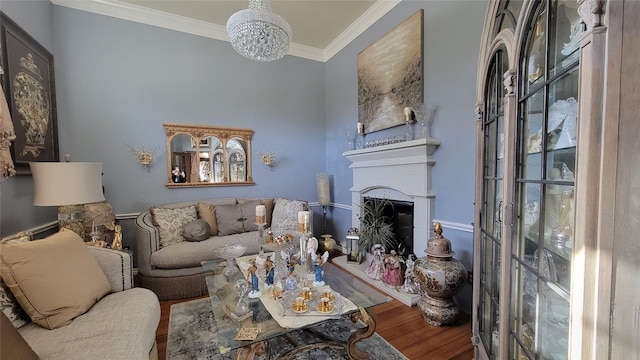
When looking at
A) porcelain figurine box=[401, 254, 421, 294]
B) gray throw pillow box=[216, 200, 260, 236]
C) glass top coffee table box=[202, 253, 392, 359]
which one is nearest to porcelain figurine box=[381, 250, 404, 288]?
porcelain figurine box=[401, 254, 421, 294]

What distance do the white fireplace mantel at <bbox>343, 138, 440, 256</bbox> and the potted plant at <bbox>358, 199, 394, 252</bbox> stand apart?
0.14 m

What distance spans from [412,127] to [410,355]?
79.9 inches

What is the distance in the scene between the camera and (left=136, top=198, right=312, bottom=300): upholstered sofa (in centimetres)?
254

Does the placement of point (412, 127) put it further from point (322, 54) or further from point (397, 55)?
point (322, 54)

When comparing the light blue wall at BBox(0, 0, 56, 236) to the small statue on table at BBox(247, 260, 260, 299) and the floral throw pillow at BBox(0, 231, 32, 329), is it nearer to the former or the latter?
the floral throw pillow at BBox(0, 231, 32, 329)

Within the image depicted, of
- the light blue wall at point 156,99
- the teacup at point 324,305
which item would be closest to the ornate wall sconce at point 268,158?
the light blue wall at point 156,99

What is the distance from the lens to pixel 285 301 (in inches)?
59.2

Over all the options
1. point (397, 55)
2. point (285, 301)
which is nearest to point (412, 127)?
point (397, 55)

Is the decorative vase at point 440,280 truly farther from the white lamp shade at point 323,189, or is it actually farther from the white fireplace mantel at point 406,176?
the white lamp shade at point 323,189

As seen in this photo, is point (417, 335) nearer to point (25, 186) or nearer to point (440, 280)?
point (440, 280)

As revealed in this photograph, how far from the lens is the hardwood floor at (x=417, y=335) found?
1728 mm

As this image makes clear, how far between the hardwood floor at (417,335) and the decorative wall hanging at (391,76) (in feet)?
6.32

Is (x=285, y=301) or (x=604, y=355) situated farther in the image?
(x=285, y=301)

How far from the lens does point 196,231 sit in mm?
2881
